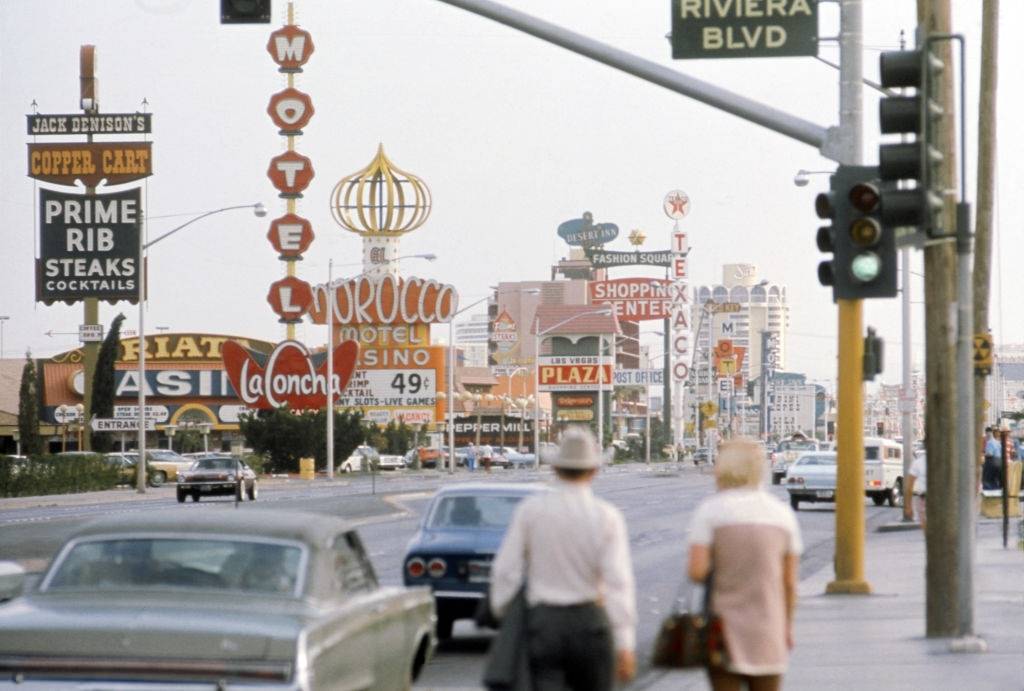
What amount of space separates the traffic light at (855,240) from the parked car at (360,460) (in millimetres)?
75624

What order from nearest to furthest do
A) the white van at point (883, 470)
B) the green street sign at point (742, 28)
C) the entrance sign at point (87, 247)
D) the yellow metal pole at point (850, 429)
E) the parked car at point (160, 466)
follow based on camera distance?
1. the green street sign at point (742, 28)
2. the yellow metal pole at point (850, 429)
3. the white van at point (883, 470)
4. the parked car at point (160, 466)
5. the entrance sign at point (87, 247)

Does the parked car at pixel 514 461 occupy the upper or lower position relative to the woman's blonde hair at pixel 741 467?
lower

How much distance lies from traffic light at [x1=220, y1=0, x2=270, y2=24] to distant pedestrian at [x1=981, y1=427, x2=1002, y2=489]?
27.1 meters

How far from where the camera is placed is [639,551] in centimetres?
3011

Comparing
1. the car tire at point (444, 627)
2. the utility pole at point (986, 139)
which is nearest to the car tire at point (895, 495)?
the utility pole at point (986, 139)

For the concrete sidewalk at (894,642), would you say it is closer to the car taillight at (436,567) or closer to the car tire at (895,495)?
the car taillight at (436,567)

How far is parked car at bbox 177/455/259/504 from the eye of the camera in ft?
170

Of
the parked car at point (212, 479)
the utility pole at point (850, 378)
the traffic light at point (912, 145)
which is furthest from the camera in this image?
the parked car at point (212, 479)

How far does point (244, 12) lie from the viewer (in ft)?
49.7

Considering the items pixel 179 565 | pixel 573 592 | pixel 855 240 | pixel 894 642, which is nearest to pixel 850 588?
pixel 894 642

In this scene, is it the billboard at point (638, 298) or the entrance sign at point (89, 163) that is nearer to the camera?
the entrance sign at point (89, 163)

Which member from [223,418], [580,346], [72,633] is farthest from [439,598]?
[580,346]

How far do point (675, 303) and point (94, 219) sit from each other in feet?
211

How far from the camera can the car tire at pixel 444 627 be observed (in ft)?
52.5
